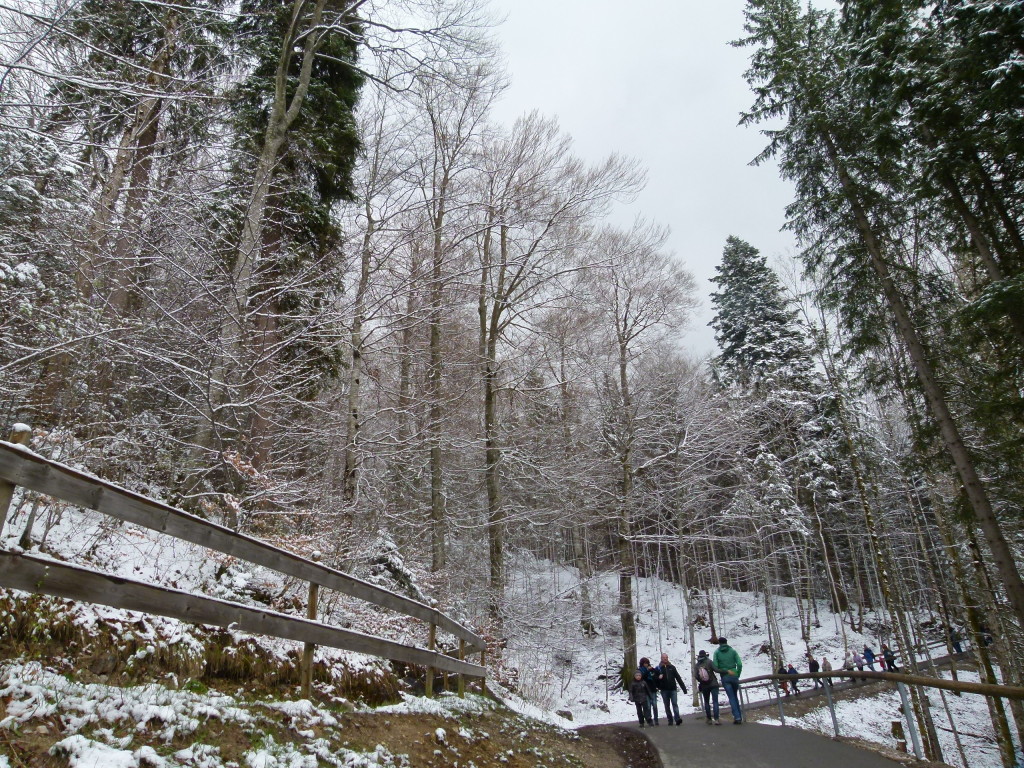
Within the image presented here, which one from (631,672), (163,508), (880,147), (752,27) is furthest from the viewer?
(631,672)

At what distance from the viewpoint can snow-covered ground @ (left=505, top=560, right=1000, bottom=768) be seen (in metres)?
13.9

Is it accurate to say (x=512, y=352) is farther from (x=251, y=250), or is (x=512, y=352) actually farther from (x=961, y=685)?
(x=961, y=685)

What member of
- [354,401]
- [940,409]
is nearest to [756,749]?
[940,409]

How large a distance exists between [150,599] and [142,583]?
106 millimetres

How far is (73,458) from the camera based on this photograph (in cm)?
554

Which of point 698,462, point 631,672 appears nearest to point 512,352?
point 698,462

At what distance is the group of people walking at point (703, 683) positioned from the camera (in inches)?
394

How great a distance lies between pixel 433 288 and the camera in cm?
762

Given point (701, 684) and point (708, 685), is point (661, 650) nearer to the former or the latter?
point (701, 684)

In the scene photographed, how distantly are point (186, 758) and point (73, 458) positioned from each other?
4.15 metres

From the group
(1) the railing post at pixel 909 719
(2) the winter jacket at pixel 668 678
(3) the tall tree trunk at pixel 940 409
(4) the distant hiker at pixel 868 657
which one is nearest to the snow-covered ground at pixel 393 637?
(4) the distant hiker at pixel 868 657

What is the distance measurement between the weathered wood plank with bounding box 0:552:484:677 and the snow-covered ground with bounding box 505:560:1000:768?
9.90 m

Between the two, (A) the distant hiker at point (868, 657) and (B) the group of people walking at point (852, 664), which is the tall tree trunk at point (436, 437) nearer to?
(B) the group of people walking at point (852, 664)

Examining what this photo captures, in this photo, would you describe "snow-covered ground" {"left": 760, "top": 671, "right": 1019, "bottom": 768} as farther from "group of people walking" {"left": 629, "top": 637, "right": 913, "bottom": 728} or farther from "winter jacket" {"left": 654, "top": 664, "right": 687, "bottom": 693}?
"winter jacket" {"left": 654, "top": 664, "right": 687, "bottom": 693}
